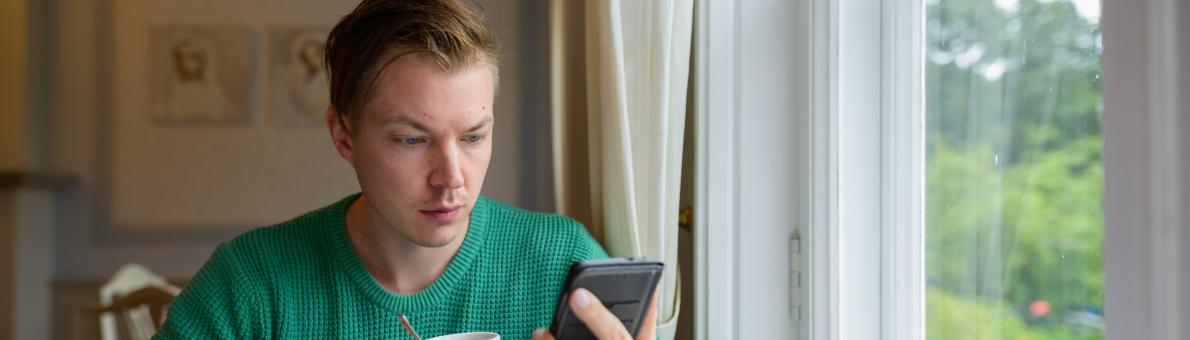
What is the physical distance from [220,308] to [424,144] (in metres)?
0.33

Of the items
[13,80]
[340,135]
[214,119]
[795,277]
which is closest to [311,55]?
[214,119]

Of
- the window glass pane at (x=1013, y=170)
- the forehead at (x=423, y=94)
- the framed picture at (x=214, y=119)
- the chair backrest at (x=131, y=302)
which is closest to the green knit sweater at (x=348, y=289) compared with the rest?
the forehead at (x=423, y=94)

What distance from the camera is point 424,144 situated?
1167 millimetres

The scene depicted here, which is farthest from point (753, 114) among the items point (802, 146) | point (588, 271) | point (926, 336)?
point (588, 271)

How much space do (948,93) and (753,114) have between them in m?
0.28

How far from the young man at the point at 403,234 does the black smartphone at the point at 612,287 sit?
11 centimetres

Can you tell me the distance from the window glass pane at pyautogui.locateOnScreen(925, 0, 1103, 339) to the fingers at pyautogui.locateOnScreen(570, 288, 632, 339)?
36cm

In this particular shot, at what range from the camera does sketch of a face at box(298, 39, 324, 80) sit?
3662mm

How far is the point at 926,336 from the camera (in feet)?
3.67

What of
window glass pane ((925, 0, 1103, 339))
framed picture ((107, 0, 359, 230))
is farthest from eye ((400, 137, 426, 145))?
framed picture ((107, 0, 359, 230))

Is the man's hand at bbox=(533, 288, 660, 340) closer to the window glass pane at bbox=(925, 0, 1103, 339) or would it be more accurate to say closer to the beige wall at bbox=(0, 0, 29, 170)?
the window glass pane at bbox=(925, 0, 1103, 339)

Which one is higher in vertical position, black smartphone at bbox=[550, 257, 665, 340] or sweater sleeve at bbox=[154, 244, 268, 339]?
black smartphone at bbox=[550, 257, 665, 340]

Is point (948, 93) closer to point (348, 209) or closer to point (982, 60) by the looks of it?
point (982, 60)

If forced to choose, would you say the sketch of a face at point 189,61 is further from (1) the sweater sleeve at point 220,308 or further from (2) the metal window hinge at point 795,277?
(2) the metal window hinge at point 795,277
